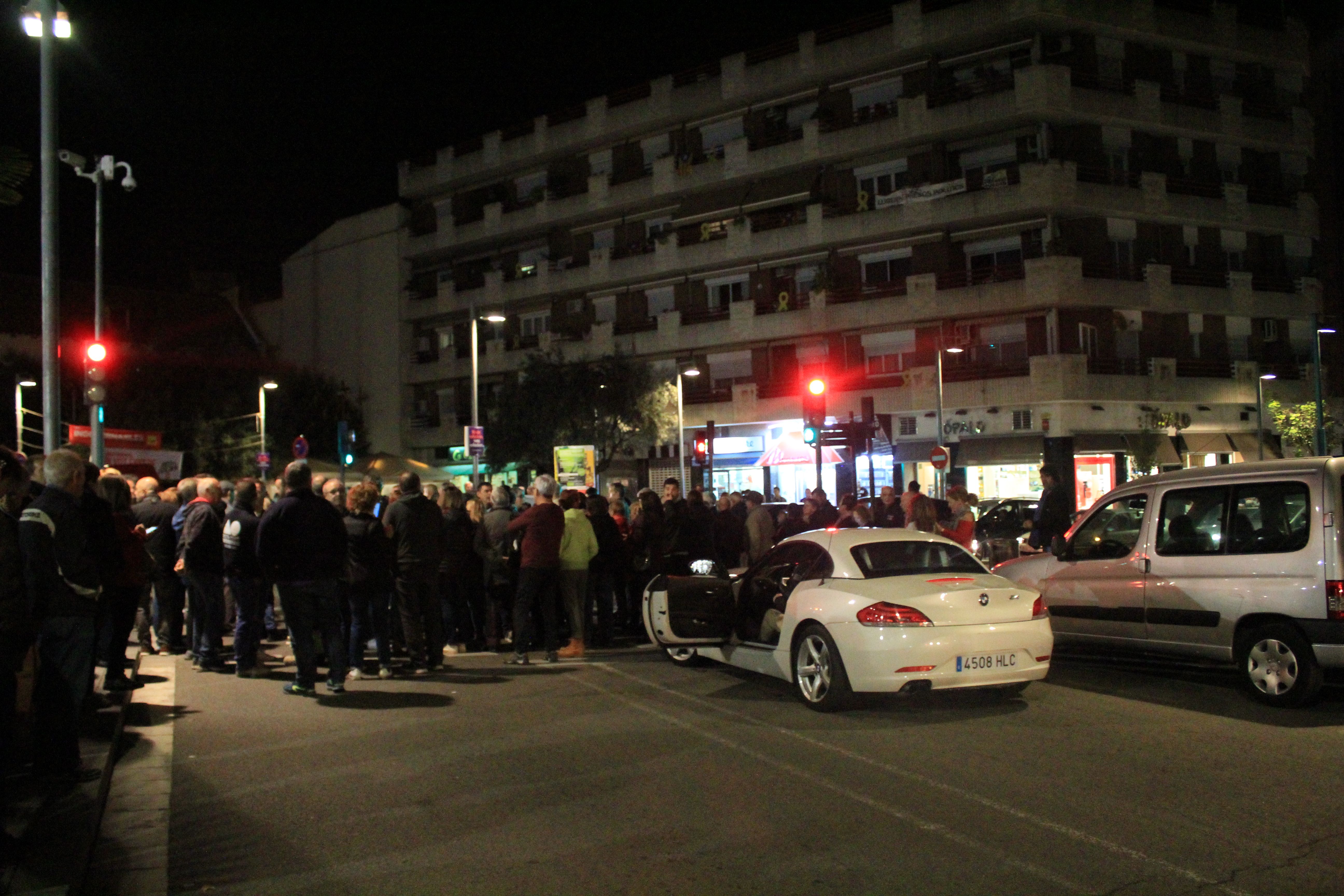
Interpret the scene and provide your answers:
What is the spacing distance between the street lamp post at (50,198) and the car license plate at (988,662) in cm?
951

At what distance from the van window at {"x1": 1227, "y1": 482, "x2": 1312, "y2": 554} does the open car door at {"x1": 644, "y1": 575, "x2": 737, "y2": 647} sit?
13.9ft

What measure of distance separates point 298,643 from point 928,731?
17.3ft

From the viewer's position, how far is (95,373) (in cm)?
1634

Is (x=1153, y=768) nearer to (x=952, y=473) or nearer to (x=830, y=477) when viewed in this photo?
(x=952, y=473)

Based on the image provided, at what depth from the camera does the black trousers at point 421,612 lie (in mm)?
10898

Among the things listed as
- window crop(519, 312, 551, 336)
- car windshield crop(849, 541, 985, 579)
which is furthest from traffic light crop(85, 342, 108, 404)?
window crop(519, 312, 551, 336)

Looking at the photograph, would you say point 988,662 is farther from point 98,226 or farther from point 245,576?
point 98,226

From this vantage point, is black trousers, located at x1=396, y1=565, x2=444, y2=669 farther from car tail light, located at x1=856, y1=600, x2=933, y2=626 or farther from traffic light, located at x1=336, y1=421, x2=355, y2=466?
traffic light, located at x1=336, y1=421, x2=355, y2=466

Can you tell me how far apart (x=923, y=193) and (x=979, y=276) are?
10.6ft

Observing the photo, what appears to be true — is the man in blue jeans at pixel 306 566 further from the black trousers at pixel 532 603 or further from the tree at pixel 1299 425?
the tree at pixel 1299 425

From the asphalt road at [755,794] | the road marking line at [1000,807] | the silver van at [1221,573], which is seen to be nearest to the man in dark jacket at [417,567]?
the asphalt road at [755,794]

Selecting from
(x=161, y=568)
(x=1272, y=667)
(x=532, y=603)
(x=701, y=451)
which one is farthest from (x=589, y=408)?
(x=1272, y=667)

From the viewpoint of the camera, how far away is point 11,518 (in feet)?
17.5

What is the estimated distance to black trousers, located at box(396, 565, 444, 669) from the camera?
1090 centimetres
